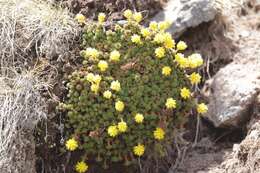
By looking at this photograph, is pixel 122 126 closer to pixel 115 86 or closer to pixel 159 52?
pixel 115 86

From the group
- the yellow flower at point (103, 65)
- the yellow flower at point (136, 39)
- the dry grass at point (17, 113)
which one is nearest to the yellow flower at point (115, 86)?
the yellow flower at point (103, 65)

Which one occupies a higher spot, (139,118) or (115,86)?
(115,86)

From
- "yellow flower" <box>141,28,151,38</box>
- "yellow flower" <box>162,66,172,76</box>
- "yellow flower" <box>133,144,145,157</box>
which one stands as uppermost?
"yellow flower" <box>141,28,151,38</box>

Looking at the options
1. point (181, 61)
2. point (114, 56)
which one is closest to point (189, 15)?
point (181, 61)

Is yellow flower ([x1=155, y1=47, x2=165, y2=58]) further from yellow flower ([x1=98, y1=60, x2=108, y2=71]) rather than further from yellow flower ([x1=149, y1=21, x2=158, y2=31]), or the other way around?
yellow flower ([x1=98, y1=60, x2=108, y2=71])

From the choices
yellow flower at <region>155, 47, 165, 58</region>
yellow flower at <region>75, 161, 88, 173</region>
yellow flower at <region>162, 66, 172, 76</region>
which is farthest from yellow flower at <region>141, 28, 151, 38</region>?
yellow flower at <region>75, 161, 88, 173</region>

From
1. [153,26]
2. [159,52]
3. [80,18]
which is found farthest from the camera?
[80,18]

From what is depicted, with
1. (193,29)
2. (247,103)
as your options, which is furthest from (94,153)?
(193,29)

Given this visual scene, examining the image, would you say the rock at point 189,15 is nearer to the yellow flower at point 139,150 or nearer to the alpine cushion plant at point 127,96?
the alpine cushion plant at point 127,96
